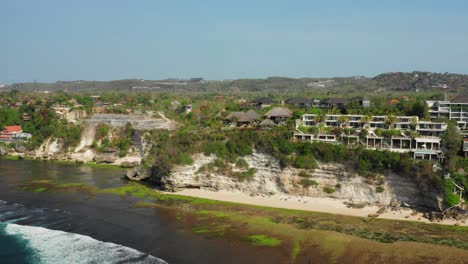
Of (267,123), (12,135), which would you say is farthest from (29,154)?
(267,123)

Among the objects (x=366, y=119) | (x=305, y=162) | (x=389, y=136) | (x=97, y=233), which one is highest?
(x=366, y=119)

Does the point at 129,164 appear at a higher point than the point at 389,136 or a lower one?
lower

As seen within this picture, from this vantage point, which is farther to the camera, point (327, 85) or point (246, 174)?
point (327, 85)

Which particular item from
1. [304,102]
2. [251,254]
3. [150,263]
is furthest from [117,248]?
[304,102]

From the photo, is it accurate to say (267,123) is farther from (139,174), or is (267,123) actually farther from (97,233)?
(97,233)

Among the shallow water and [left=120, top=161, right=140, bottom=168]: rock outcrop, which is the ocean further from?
[left=120, top=161, right=140, bottom=168]: rock outcrop

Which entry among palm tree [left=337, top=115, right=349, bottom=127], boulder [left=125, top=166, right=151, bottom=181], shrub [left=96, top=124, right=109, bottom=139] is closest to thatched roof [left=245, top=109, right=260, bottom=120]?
palm tree [left=337, top=115, right=349, bottom=127]

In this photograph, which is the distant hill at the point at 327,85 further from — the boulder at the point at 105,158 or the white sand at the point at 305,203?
the white sand at the point at 305,203
